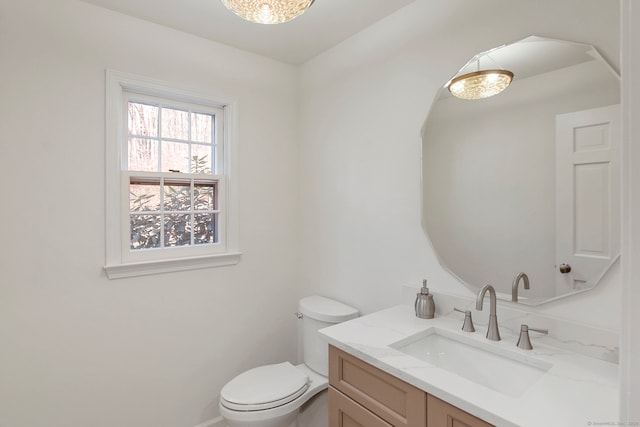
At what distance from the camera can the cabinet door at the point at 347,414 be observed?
1.25 m

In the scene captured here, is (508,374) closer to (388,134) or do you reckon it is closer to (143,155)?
(388,134)

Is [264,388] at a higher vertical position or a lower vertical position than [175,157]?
lower

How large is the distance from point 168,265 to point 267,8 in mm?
1504

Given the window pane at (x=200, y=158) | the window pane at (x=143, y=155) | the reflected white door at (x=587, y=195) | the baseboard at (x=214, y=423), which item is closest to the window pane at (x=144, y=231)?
the window pane at (x=143, y=155)

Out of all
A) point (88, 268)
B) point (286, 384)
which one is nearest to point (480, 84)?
point (286, 384)

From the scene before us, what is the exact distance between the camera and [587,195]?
120cm

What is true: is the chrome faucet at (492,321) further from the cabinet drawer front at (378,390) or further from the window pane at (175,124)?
the window pane at (175,124)

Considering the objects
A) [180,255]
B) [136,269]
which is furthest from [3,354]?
[180,255]

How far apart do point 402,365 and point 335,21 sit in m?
1.83

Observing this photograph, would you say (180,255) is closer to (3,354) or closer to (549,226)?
(3,354)

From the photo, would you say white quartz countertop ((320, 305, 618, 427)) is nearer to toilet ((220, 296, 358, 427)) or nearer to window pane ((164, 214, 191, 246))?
toilet ((220, 296, 358, 427))

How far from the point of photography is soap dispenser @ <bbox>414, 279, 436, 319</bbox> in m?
1.57

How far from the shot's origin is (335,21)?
1931 millimetres

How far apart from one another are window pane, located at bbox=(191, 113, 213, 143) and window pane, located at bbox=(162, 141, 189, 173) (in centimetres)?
11
